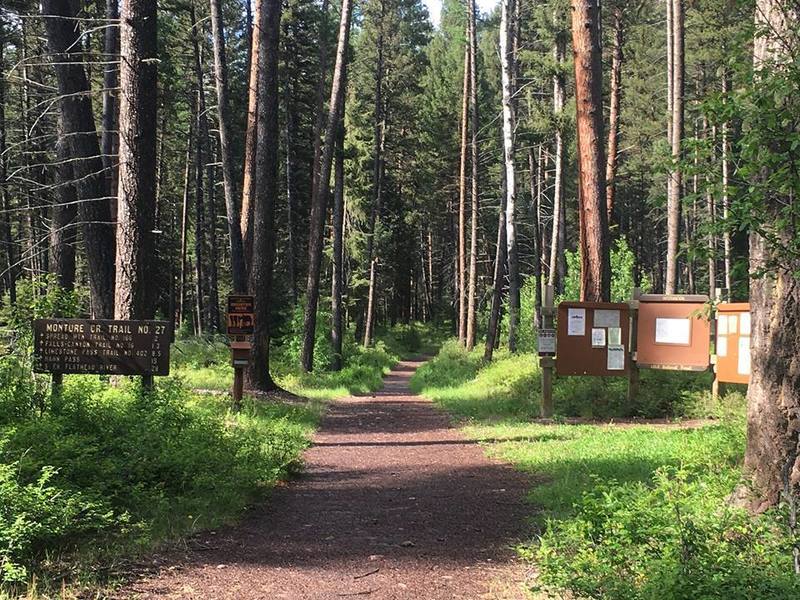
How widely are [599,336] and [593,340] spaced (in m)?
0.13

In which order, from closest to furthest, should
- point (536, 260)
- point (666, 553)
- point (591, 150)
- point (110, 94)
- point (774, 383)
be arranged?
point (666, 553), point (774, 383), point (591, 150), point (110, 94), point (536, 260)

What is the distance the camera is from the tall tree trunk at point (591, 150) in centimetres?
1259

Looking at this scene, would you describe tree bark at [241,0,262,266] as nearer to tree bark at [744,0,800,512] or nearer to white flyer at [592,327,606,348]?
white flyer at [592,327,606,348]

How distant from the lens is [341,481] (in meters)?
7.93

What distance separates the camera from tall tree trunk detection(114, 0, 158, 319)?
8.36m

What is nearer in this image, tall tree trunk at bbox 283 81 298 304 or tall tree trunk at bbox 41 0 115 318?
tall tree trunk at bbox 41 0 115 318

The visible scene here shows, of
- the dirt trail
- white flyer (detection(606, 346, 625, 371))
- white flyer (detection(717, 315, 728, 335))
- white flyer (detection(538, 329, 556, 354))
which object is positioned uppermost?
white flyer (detection(717, 315, 728, 335))

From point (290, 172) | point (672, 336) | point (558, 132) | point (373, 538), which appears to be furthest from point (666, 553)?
A: point (290, 172)

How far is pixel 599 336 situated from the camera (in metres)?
11.9

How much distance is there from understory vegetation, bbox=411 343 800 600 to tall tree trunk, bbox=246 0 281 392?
4.72 meters

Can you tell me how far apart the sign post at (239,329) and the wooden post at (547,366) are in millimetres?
5422

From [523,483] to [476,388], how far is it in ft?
31.7

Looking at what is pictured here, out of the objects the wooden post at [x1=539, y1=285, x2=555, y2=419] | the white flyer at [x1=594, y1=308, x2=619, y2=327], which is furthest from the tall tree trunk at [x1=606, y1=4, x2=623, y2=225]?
the wooden post at [x1=539, y1=285, x2=555, y2=419]

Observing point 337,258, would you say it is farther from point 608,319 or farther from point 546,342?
point 608,319
